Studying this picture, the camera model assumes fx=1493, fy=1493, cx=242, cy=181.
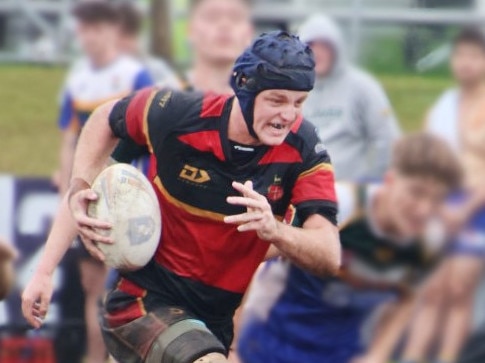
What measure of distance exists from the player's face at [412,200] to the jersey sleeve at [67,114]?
2.02m

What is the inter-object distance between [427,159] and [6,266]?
235cm

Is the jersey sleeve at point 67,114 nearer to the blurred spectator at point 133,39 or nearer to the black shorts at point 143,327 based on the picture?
the blurred spectator at point 133,39

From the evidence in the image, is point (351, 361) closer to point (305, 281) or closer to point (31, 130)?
point (305, 281)

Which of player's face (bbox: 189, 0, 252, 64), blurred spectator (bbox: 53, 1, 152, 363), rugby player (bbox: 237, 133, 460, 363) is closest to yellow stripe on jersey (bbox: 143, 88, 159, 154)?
rugby player (bbox: 237, 133, 460, 363)

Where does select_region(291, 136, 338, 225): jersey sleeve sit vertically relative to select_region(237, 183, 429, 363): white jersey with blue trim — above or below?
above

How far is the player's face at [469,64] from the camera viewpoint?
9117mm

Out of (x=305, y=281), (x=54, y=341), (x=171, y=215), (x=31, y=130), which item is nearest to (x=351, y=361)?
(x=305, y=281)

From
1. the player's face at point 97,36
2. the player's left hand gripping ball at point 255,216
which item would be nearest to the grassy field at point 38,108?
the player's face at point 97,36

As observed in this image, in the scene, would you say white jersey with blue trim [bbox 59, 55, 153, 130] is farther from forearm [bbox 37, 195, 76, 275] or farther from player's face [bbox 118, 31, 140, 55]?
forearm [bbox 37, 195, 76, 275]

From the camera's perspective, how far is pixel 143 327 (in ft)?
19.1

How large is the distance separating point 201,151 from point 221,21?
114 inches

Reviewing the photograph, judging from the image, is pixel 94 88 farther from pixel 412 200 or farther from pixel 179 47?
pixel 179 47

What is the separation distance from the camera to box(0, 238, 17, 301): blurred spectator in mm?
7296

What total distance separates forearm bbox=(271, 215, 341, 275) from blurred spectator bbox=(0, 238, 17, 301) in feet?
6.34
